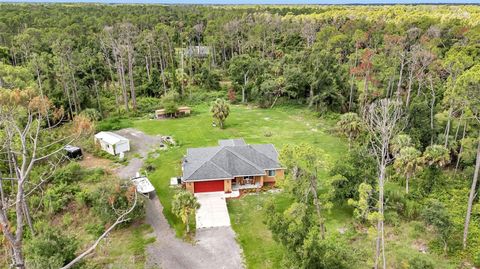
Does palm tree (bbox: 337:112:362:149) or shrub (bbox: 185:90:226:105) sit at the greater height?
palm tree (bbox: 337:112:362:149)

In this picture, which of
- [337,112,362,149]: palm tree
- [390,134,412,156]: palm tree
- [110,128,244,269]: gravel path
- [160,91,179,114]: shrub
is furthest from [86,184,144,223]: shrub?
[160,91,179,114]: shrub

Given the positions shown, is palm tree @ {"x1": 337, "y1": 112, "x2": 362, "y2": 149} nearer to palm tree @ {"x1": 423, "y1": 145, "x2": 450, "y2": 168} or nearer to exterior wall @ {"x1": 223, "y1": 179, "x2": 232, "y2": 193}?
palm tree @ {"x1": 423, "y1": 145, "x2": 450, "y2": 168}

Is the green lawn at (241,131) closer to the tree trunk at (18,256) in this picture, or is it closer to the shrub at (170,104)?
the shrub at (170,104)

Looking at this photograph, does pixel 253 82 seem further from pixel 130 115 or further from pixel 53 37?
pixel 53 37

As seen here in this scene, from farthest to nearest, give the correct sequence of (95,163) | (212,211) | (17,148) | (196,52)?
1. (196,52)
2. (95,163)
3. (212,211)
4. (17,148)

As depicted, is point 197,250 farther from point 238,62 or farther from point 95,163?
point 238,62

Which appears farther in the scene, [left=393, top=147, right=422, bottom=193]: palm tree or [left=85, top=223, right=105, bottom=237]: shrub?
[left=393, top=147, right=422, bottom=193]: palm tree

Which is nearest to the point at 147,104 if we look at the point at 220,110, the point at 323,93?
the point at 220,110
